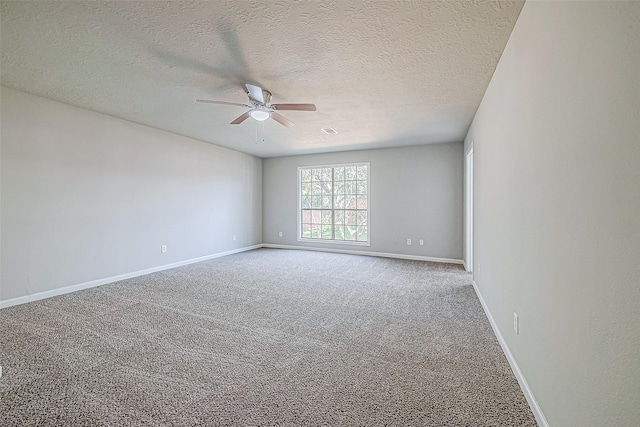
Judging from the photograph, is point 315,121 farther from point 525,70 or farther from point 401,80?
point 525,70

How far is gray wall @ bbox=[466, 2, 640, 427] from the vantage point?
833mm

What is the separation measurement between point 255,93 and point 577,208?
255cm

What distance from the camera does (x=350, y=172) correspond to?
659 centimetres

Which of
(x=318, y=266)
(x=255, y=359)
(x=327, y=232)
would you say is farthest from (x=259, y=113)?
(x=327, y=232)

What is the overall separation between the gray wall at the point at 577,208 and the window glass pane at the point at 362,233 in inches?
174

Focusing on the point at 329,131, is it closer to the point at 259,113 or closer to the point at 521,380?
the point at 259,113

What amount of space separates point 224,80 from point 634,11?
283 centimetres

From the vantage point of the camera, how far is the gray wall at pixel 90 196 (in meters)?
3.18

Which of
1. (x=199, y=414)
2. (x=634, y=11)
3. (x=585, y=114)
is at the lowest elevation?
(x=199, y=414)

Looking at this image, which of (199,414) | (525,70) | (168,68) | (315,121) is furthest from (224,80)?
(199,414)

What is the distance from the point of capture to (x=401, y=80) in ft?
9.20

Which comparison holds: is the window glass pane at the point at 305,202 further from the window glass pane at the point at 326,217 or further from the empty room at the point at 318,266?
the empty room at the point at 318,266

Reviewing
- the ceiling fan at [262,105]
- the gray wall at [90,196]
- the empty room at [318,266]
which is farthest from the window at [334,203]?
the ceiling fan at [262,105]

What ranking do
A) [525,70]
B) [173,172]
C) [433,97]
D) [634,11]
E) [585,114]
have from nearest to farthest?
[634,11] → [585,114] → [525,70] → [433,97] → [173,172]
